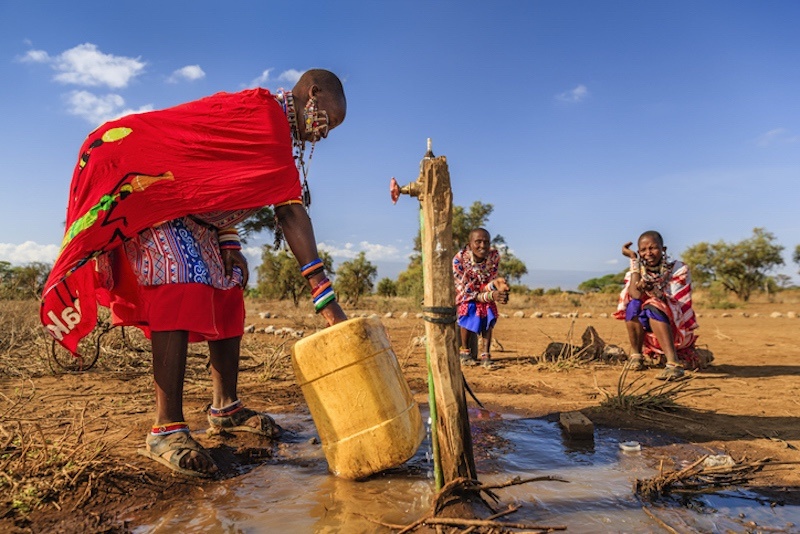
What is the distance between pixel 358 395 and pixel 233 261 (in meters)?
1.14

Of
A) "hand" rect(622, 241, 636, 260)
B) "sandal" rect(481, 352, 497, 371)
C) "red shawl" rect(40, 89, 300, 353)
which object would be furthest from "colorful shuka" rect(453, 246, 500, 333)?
"red shawl" rect(40, 89, 300, 353)

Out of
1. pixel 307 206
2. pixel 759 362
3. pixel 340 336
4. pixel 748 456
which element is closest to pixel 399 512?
pixel 340 336

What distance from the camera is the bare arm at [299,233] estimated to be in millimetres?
2688

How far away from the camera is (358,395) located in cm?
242

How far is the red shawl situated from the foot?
13.6 ft

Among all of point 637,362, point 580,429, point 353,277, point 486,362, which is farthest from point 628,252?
point 353,277

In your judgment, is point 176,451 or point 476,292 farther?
point 476,292

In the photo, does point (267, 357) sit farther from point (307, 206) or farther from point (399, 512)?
point (399, 512)

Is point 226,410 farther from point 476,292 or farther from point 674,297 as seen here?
point 674,297

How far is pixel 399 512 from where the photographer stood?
2.30 meters

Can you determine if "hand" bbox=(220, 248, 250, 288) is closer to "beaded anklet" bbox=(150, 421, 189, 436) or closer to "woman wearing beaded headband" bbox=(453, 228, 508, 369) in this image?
"beaded anklet" bbox=(150, 421, 189, 436)

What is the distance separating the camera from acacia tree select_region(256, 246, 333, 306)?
750 inches

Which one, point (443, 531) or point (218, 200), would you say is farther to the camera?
point (218, 200)

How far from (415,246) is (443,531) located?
23923mm
